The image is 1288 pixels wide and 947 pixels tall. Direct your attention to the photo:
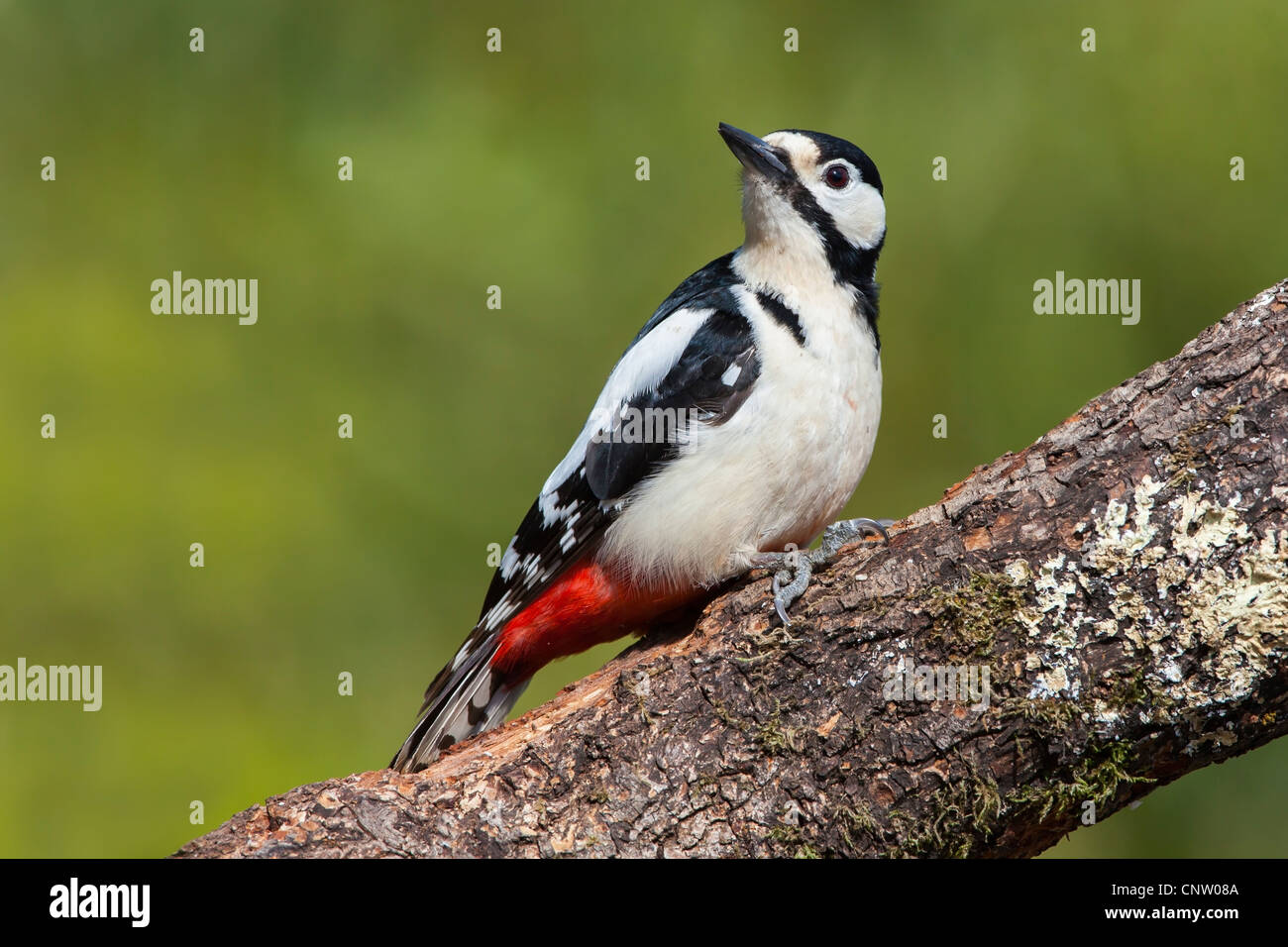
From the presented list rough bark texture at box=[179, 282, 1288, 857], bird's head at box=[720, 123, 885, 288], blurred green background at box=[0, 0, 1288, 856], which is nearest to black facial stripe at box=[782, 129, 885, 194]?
bird's head at box=[720, 123, 885, 288]

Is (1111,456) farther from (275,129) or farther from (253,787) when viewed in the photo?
(275,129)

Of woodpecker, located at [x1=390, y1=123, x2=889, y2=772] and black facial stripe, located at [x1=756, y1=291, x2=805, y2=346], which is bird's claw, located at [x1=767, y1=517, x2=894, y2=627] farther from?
black facial stripe, located at [x1=756, y1=291, x2=805, y2=346]

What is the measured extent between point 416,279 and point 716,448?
3.62 m

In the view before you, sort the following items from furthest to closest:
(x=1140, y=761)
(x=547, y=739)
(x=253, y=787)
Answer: (x=253, y=787), (x=547, y=739), (x=1140, y=761)

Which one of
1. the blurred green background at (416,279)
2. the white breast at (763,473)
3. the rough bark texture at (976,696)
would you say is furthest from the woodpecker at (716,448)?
the blurred green background at (416,279)

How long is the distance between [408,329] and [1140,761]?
4.72m

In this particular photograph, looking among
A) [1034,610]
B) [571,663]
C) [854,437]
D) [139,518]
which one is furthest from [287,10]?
[1034,610]

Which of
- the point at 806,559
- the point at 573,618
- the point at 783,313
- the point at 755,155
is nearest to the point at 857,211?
the point at 755,155

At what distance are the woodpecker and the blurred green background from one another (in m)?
2.20

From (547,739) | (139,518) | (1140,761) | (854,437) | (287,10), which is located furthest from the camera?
(287,10)

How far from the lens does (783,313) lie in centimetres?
328

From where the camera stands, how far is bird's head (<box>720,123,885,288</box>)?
3.43m

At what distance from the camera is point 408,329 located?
6188 millimetres

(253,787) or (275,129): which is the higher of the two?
(275,129)
